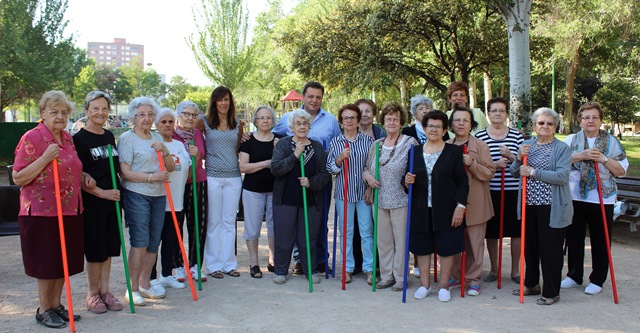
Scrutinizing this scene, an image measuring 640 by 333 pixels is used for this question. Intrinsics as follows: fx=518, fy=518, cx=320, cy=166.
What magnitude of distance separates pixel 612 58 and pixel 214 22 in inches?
704

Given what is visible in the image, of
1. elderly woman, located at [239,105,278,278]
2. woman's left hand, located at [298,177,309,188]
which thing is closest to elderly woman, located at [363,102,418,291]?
woman's left hand, located at [298,177,309,188]

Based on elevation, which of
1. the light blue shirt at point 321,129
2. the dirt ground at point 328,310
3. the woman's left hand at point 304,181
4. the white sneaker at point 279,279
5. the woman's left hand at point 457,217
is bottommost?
the dirt ground at point 328,310

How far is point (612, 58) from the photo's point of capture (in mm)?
20422

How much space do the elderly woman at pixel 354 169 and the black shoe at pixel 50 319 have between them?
2.44m

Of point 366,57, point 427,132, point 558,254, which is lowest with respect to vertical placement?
point 558,254

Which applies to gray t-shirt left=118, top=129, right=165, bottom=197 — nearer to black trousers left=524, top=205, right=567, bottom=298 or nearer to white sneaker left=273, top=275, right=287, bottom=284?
white sneaker left=273, top=275, right=287, bottom=284

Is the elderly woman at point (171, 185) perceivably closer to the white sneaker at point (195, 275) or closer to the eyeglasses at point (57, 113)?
the white sneaker at point (195, 275)

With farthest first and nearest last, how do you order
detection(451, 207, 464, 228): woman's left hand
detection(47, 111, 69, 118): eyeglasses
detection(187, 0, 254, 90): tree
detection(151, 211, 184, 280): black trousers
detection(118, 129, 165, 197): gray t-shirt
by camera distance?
detection(187, 0, 254, 90): tree
detection(151, 211, 184, 280): black trousers
detection(451, 207, 464, 228): woman's left hand
detection(118, 129, 165, 197): gray t-shirt
detection(47, 111, 69, 118): eyeglasses

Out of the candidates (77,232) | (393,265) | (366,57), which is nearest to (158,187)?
(77,232)

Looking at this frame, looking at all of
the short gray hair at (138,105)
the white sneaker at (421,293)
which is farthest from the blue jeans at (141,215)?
the white sneaker at (421,293)

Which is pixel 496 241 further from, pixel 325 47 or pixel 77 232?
pixel 325 47

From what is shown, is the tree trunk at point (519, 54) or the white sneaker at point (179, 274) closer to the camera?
the white sneaker at point (179, 274)

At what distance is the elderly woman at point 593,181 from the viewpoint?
181 inches

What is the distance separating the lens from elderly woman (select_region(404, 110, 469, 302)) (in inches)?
174
